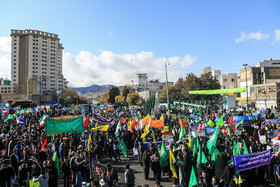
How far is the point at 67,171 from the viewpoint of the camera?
8977mm

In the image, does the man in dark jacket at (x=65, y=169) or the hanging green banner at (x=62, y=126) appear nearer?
the man in dark jacket at (x=65, y=169)

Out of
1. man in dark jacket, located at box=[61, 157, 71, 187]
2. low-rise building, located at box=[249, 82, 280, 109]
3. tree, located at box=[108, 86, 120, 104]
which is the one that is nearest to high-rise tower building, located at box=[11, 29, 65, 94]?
tree, located at box=[108, 86, 120, 104]

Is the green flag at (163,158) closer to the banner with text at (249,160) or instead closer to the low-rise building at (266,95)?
the banner with text at (249,160)

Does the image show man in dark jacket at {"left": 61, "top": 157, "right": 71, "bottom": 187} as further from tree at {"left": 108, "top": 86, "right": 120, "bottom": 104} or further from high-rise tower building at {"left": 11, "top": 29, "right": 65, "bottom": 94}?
high-rise tower building at {"left": 11, "top": 29, "right": 65, "bottom": 94}

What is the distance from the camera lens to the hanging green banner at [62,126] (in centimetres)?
1223

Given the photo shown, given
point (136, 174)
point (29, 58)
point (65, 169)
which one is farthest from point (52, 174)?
point (29, 58)

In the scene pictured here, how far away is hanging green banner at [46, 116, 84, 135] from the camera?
40.1ft

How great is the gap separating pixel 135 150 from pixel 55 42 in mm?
135957

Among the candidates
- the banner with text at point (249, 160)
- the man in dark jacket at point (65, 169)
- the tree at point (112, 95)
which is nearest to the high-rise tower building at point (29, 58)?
the tree at point (112, 95)

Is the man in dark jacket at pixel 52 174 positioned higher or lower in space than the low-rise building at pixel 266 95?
lower

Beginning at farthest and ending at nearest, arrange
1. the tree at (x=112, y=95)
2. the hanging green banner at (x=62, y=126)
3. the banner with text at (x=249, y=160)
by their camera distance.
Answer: the tree at (x=112, y=95)
the hanging green banner at (x=62, y=126)
the banner with text at (x=249, y=160)

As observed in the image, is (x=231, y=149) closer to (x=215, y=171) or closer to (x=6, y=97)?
(x=215, y=171)

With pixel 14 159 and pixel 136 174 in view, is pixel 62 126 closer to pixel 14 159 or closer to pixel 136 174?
pixel 14 159

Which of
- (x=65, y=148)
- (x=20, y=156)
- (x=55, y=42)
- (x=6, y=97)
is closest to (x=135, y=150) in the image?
(x=65, y=148)
